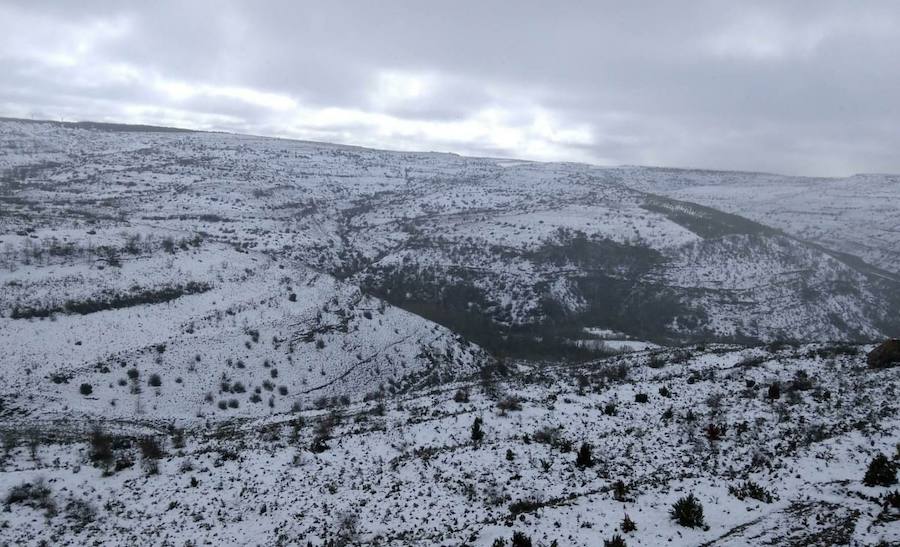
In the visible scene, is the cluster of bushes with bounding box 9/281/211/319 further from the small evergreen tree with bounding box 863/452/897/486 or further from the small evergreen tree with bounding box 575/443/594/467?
the small evergreen tree with bounding box 863/452/897/486

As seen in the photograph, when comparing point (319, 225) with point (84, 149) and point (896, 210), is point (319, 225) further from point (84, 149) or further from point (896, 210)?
point (896, 210)

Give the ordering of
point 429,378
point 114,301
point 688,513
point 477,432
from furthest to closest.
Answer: point 429,378
point 114,301
point 477,432
point 688,513

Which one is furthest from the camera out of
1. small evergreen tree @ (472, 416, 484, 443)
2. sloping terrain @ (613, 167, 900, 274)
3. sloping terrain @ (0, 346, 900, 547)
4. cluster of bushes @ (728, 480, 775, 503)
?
sloping terrain @ (613, 167, 900, 274)

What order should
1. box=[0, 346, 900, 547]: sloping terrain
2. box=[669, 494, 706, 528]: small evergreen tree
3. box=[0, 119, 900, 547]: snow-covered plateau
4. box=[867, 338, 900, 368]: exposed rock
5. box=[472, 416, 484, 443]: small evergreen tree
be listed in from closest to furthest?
1. box=[669, 494, 706, 528]: small evergreen tree
2. box=[0, 346, 900, 547]: sloping terrain
3. box=[0, 119, 900, 547]: snow-covered plateau
4. box=[472, 416, 484, 443]: small evergreen tree
5. box=[867, 338, 900, 368]: exposed rock

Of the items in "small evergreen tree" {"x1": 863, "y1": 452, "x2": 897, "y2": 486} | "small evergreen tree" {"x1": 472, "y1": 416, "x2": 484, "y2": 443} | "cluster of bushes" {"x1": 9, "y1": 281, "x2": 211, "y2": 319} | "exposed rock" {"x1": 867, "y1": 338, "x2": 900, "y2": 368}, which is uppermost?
"exposed rock" {"x1": 867, "y1": 338, "x2": 900, "y2": 368}

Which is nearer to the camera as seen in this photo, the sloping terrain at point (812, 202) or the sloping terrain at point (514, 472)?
the sloping terrain at point (514, 472)

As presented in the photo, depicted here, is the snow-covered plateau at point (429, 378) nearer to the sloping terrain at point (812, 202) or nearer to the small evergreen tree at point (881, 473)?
the small evergreen tree at point (881, 473)

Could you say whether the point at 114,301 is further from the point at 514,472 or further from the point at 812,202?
the point at 812,202

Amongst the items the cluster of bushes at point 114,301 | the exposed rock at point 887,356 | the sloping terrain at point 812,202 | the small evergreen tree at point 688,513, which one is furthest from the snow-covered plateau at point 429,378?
the sloping terrain at point 812,202

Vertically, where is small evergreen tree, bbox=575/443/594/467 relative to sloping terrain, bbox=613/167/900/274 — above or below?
below

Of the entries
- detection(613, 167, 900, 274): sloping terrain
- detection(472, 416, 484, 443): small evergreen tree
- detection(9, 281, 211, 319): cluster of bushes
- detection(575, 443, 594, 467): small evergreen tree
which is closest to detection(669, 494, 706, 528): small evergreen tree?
detection(575, 443, 594, 467): small evergreen tree

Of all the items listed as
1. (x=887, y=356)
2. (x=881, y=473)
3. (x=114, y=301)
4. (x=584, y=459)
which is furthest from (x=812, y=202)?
(x=114, y=301)

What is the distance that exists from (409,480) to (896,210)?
→ 140241 mm

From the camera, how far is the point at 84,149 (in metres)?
122
